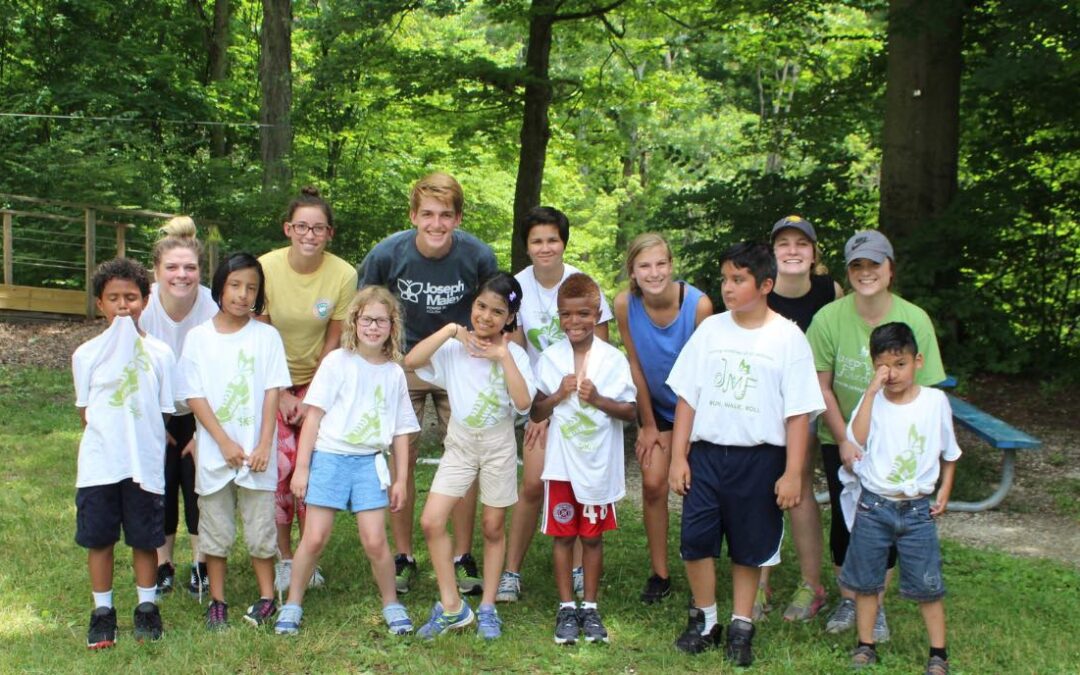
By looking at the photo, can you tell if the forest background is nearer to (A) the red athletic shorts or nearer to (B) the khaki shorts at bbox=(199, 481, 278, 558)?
(A) the red athletic shorts

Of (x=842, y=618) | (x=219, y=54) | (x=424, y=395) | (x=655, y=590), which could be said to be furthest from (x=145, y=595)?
(x=219, y=54)

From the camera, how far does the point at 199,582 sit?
470cm

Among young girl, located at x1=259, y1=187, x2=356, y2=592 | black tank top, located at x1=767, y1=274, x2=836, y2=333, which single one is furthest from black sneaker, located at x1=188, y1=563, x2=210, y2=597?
black tank top, located at x1=767, y1=274, x2=836, y2=333

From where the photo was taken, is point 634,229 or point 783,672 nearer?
point 783,672

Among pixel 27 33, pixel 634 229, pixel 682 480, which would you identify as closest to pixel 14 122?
pixel 27 33

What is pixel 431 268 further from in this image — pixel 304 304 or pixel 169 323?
pixel 169 323

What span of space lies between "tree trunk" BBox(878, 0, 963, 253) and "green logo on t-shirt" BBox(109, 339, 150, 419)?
6.96 metres

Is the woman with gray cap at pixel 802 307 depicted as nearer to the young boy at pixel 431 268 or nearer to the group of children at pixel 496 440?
the group of children at pixel 496 440

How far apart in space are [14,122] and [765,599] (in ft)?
60.3

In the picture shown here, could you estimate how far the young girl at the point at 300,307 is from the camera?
4.58m

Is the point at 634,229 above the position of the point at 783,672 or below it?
above

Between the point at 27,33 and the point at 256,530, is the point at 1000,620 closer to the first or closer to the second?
the point at 256,530

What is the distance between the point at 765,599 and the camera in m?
4.59

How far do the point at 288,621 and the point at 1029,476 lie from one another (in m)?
5.75
